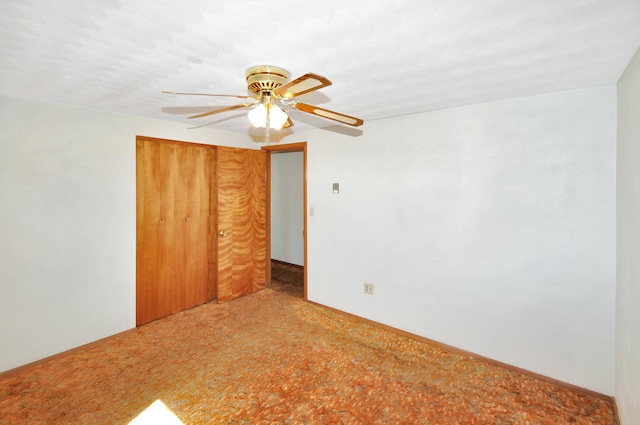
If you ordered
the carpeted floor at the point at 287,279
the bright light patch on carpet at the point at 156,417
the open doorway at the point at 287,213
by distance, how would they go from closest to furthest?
the bright light patch on carpet at the point at 156,417 → the carpeted floor at the point at 287,279 → the open doorway at the point at 287,213

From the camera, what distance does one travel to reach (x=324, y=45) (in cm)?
152

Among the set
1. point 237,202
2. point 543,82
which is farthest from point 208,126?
point 543,82

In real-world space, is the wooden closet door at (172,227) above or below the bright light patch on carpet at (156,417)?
above

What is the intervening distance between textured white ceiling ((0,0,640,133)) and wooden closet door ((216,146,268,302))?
1.62 m

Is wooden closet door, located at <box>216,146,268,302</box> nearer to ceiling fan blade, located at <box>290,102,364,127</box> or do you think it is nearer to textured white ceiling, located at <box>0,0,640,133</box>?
textured white ceiling, located at <box>0,0,640,133</box>

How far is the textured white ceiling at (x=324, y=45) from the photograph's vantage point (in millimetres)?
1218

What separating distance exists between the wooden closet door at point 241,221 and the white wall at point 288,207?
46.3 inches

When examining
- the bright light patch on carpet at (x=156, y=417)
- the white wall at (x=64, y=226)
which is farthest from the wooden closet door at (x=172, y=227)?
the bright light patch on carpet at (x=156, y=417)

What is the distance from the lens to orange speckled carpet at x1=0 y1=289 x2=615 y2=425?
6.53 feet

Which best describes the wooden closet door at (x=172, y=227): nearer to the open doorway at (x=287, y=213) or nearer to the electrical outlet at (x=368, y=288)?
the open doorway at (x=287, y=213)

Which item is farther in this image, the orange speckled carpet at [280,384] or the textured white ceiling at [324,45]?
the orange speckled carpet at [280,384]

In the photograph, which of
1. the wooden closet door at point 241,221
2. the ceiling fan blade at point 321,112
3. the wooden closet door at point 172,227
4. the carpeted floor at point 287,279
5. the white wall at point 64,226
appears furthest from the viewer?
the carpeted floor at point 287,279

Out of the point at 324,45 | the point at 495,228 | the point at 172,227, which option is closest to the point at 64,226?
the point at 172,227

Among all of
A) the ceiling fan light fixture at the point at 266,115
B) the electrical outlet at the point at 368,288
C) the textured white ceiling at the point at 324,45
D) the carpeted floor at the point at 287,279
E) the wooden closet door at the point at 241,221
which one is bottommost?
the carpeted floor at the point at 287,279
